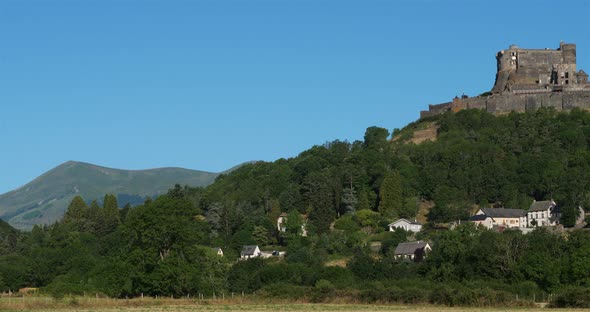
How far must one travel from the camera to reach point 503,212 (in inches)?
4377

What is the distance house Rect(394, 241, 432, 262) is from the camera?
95.4 meters

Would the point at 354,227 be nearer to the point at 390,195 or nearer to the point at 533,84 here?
the point at 390,195

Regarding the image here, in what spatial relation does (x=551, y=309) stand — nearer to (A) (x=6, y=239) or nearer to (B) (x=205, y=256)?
(B) (x=205, y=256)

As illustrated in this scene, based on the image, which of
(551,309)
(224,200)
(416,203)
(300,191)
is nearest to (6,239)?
(224,200)

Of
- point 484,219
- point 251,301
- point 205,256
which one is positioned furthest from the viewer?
point 484,219

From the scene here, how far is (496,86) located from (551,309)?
87291 mm

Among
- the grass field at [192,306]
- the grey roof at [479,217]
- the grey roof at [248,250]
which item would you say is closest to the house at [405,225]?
the grey roof at [479,217]

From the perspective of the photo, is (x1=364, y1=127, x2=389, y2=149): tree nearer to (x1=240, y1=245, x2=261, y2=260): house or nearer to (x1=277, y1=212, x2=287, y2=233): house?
(x1=277, y1=212, x2=287, y2=233): house

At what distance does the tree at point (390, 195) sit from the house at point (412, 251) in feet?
53.8

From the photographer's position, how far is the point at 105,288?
7294 centimetres

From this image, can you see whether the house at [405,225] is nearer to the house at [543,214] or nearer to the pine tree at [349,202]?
the pine tree at [349,202]

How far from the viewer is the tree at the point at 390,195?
383 feet

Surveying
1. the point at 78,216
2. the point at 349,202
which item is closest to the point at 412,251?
the point at 349,202

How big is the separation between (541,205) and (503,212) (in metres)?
4.01
